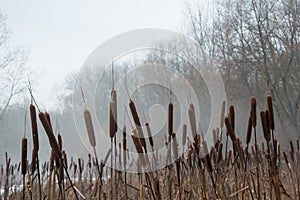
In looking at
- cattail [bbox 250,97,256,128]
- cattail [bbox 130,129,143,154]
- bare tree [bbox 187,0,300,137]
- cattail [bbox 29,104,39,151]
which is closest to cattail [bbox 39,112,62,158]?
cattail [bbox 29,104,39,151]

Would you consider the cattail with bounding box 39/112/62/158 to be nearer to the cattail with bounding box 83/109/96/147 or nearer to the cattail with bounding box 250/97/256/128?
the cattail with bounding box 83/109/96/147

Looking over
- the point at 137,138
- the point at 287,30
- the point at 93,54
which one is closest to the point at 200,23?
the point at 287,30

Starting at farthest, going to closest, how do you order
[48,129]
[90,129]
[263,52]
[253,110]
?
[263,52]
[253,110]
[90,129]
[48,129]

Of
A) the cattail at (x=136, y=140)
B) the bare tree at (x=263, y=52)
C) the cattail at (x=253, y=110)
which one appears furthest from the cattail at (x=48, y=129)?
the bare tree at (x=263, y=52)

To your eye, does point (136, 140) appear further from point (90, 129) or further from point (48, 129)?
point (48, 129)

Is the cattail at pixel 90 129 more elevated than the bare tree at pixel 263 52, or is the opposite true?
the bare tree at pixel 263 52

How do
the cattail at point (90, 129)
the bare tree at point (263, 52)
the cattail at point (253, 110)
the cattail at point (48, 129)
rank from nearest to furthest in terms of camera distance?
the cattail at point (48, 129)
the cattail at point (90, 129)
the cattail at point (253, 110)
the bare tree at point (263, 52)

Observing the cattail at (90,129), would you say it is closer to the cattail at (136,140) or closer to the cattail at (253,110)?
the cattail at (136,140)

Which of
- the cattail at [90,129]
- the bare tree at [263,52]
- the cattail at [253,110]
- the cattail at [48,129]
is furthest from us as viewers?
the bare tree at [263,52]

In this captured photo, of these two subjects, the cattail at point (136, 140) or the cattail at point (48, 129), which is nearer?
the cattail at point (48, 129)

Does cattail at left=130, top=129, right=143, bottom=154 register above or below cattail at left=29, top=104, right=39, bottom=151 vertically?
below

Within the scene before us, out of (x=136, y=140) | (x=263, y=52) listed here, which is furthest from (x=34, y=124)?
(x=263, y=52)

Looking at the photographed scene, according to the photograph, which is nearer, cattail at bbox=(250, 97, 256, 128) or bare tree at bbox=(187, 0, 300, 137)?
cattail at bbox=(250, 97, 256, 128)

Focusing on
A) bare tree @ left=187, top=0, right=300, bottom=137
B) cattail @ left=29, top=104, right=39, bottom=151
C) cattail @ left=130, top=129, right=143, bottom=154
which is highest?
bare tree @ left=187, top=0, right=300, bottom=137
